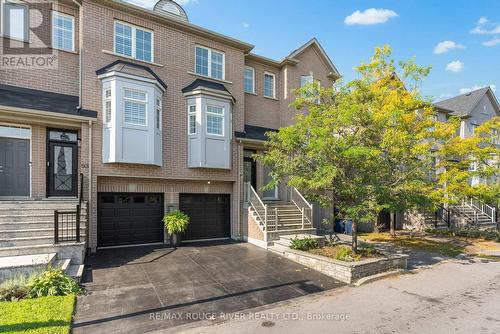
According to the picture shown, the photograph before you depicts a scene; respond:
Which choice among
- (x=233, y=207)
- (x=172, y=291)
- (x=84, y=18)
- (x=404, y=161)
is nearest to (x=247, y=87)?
(x=233, y=207)

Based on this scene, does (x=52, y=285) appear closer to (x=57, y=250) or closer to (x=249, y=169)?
(x=57, y=250)

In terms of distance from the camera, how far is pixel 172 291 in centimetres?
653

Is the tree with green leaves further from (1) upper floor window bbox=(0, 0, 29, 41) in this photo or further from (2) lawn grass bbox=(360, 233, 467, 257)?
(1) upper floor window bbox=(0, 0, 29, 41)

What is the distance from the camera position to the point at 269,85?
51.7 ft

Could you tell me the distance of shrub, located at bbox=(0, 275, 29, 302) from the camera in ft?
18.3

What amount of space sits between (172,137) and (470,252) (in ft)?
44.8

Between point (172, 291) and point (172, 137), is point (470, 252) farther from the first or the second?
point (172, 137)

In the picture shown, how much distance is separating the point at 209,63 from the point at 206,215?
280 inches

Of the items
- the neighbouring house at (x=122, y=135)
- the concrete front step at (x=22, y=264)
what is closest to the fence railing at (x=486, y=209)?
the neighbouring house at (x=122, y=135)

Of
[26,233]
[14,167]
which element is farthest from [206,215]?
[14,167]

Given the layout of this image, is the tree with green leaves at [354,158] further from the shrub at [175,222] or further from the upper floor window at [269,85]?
the upper floor window at [269,85]

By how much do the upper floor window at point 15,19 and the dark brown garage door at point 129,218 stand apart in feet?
21.1

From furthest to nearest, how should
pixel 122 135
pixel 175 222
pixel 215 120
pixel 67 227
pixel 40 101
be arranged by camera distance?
pixel 215 120 → pixel 175 222 → pixel 122 135 → pixel 40 101 → pixel 67 227

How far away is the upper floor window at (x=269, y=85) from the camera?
51.3ft
